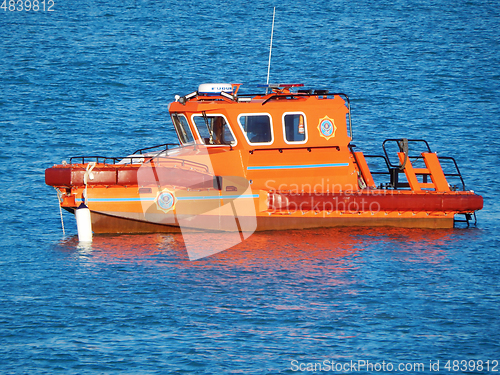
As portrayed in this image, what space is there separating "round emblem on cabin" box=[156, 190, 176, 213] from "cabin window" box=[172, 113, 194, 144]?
147 centimetres

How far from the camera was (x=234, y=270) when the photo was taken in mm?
11453

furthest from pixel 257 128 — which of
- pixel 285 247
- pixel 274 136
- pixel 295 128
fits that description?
pixel 285 247

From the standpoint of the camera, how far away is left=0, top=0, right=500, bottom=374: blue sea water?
8.56m

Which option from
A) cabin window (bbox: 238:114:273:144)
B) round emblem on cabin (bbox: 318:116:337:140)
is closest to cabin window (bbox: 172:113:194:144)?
cabin window (bbox: 238:114:273:144)

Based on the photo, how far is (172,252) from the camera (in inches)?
496

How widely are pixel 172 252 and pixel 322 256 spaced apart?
9.02 ft

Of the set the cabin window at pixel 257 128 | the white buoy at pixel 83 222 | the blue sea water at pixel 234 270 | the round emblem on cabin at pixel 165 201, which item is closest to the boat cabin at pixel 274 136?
the cabin window at pixel 257 128

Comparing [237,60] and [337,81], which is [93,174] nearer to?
[337,81]

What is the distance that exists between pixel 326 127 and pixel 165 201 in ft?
11.9

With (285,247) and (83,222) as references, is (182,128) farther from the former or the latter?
(285,247)

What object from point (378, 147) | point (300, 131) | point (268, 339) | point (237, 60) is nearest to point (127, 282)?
point (268, 339)

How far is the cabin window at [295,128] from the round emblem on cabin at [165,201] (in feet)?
8.65

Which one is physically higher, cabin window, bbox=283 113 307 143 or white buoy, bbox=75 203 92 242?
cabin window, bbox=283 113 307 143

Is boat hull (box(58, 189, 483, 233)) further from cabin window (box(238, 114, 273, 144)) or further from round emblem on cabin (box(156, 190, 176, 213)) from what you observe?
cabin window (box(238, 114, 273, 144))
